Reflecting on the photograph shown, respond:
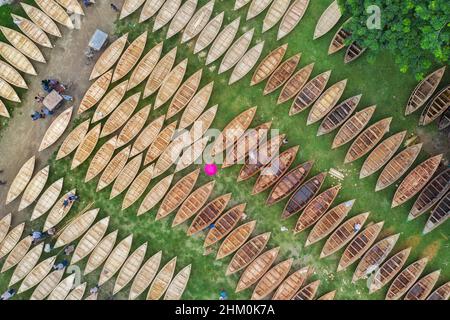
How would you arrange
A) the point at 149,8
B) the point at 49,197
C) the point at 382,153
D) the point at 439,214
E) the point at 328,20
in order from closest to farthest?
the point at 439,214 < the point at 382,153 < the point at 328,20 < the point at 149,8 < the point at 49,197

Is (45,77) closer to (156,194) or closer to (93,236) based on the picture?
(156,194)

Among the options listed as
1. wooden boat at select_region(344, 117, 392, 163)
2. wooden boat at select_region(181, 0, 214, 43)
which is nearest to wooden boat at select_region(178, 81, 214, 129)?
wooden boat at select_region(181, 0, 214, 43)

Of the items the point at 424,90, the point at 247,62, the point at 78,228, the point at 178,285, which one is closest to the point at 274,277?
the point at 178,285

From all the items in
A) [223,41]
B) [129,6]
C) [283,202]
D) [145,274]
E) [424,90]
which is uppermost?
[424,90]

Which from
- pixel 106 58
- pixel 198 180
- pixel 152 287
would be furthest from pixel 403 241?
pixel 106 58

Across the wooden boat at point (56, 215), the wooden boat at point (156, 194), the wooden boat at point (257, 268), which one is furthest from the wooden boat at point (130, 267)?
the wooden boat at point (257, 268)

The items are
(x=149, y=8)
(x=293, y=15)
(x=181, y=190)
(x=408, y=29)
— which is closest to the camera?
(x=408, y=29)

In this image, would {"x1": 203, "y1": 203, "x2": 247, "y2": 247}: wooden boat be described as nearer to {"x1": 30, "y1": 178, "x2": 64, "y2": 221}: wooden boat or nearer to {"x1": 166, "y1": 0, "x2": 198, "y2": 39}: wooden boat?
{"x1": 30, "y1": 178, "x2": 64, "y2": 221}: wooden boat
